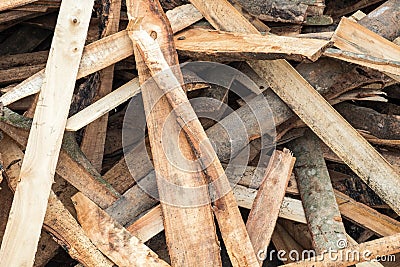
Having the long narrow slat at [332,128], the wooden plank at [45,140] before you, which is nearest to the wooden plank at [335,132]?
the long narrow slat at [332,128]

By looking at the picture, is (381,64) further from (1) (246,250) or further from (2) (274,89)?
(1) (246,250)

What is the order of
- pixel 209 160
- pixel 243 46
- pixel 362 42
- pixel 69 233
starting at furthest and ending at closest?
pixel 362 42 → pixel 243 46 → pixel 209 160 → pixel 69 233

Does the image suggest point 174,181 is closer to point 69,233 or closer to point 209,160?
point 209,160

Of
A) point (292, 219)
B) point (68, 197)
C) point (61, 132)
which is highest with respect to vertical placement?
point (61, 132)

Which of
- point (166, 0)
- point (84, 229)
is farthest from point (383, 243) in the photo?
point (166, 0)

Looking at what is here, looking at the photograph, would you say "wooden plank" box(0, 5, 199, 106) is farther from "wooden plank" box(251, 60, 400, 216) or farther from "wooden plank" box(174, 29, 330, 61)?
"wooden plank" box(251, 60, 400, 216)

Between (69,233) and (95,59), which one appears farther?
(95,59)

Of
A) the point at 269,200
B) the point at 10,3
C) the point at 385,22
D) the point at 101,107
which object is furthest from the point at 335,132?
the point at 10,3

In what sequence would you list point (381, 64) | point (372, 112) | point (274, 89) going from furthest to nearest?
1. point (372, 112)
2. point (274, 89)
3. point (381, 64)
